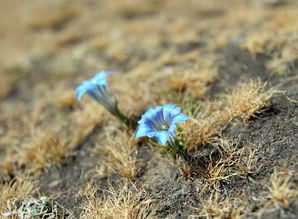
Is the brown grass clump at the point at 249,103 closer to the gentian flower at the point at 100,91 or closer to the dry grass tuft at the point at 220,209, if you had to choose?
the dry grass tuft at the point at 220,209

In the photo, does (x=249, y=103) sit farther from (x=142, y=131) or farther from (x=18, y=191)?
(x=18, y=191)

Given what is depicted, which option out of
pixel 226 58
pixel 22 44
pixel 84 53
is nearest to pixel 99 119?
pixel 226 58

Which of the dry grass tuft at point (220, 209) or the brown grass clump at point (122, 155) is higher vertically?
the brown grass clump at point (122, 155)

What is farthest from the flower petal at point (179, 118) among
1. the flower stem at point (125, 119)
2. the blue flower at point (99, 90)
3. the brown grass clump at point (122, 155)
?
the flower stem at point (125, 119)

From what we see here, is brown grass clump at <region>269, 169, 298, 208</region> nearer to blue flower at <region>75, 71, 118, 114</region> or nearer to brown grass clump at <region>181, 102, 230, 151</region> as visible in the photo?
brown grass clump at <region>181, 102, 230, 151</region>

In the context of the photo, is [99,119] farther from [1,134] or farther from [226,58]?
[226,58]

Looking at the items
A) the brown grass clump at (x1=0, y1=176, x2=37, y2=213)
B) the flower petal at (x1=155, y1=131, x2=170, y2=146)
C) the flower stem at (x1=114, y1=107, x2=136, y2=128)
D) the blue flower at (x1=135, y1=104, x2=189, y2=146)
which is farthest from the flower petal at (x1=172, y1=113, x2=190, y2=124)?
the brown grass clump at (x1=0, y1=176, x2=37, y2=213)
